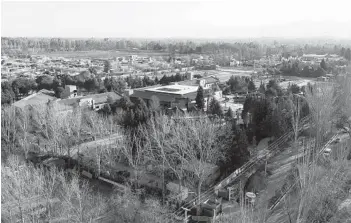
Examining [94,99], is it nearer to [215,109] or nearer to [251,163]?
[215,109]

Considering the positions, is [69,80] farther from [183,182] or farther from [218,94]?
[183,182]

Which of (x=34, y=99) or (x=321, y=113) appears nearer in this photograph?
(x=321, y=113)

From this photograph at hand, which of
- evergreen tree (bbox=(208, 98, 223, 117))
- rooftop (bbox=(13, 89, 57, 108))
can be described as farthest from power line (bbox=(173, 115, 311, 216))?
rooftop (bbox=(13, 89, 57, 108))

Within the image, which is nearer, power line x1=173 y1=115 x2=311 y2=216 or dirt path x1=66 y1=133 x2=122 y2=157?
power line x1=173 y1=115 x2=311 y2=216

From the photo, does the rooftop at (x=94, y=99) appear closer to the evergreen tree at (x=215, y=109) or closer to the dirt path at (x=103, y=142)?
the dirt path at (x=103, y=142)

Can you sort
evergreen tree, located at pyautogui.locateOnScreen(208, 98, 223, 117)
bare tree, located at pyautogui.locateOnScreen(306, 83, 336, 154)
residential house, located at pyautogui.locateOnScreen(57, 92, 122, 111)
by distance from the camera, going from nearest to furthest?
bare tree, located at pyautogui.locateOnScreen(306, 83, 336, 154)
evergreen tree, located at pyautogui.locateOnScreen(208, 98, 223, 117)
residential house, located at pyautogui.locateOnScreen(57, 92, 122, 111)

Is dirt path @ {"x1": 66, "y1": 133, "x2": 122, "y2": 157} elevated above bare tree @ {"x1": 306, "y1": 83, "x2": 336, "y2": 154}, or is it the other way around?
bare tree @ {"x1": 306, "y1": 83, "x2": 336, "y2": 154}

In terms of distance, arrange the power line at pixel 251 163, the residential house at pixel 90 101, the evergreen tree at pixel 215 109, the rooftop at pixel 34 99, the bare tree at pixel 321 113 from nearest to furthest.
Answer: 1. the power line at pixel 251 163
2. the bare tree at pixel 321 113
3. the evergreen tree at pixel 215 109
4. the rooftop at pixel 34 99
5. the residential house at pixel 90 101

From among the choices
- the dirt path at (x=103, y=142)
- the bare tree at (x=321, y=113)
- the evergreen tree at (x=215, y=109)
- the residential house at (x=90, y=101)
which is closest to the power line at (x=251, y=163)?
the bare tree at (x=321, y=113)

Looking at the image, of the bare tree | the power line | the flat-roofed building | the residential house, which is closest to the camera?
the power line

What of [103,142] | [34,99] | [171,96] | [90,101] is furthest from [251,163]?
[34,99]

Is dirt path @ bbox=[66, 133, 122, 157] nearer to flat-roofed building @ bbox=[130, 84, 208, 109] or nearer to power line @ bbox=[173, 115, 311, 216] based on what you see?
power line @ bbox=[173, 115, 311, 216]
